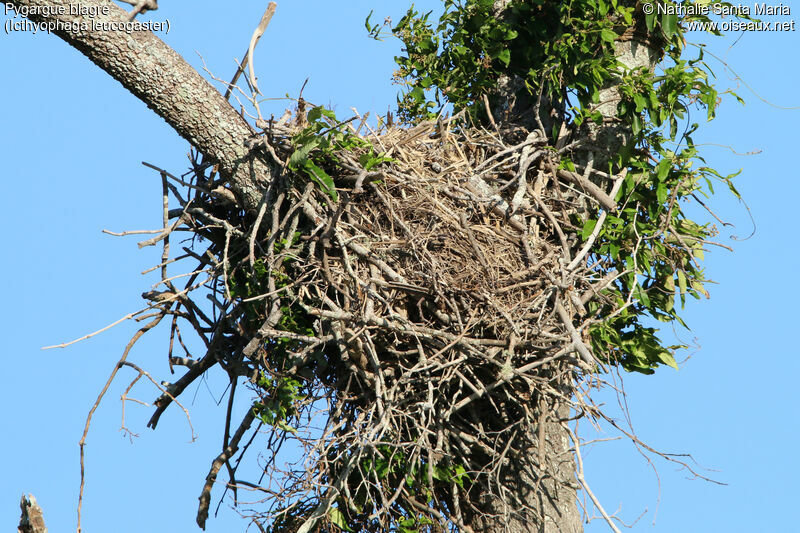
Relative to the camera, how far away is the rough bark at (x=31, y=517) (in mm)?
3383

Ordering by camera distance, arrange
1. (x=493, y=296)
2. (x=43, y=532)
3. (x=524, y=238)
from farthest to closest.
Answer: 1. (x=524, y=238)
2. (x=493, y=296)
3. (x=43, y=532)

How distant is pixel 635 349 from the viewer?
14.9ft

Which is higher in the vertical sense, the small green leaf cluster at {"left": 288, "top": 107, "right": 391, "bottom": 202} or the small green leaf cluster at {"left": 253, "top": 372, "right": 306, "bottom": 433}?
the small green leaf cluster at {"left": 288, "top": 107, "right": 391, "bottom": 202}

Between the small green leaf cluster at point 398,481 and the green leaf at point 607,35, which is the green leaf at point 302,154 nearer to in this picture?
the small green leaf cluster at point 398,481

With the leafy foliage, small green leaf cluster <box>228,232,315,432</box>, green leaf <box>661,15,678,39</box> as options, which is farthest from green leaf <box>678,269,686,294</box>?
small green leaf cluster <box>228,232,315,432</box>

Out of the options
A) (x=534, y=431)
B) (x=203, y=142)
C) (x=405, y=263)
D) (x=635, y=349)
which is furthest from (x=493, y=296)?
(x=203, y=142)

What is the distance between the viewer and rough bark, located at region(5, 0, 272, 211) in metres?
3.84

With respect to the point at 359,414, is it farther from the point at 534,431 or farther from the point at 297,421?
the point at 534,431

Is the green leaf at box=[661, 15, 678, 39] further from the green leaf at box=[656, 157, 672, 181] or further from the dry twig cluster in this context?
the dry twig cluster

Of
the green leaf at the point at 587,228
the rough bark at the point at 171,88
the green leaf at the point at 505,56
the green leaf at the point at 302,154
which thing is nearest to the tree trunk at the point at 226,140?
the rough bark at the point at 171,88

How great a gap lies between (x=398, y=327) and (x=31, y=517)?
1538 mm

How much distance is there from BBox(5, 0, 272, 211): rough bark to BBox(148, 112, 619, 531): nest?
10 centimetres

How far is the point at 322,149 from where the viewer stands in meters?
3.96

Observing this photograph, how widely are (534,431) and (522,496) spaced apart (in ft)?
1.19
